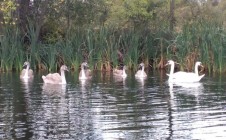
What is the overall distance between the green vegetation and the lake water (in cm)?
527

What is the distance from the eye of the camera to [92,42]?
1199 inches

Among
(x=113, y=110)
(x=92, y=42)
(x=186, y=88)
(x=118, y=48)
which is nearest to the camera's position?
(x=113, y=110)

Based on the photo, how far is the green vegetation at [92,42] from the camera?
28.5 m

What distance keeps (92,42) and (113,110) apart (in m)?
15.3

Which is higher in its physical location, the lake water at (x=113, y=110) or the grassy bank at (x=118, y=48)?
the grassy bank at (x=118, y=48)

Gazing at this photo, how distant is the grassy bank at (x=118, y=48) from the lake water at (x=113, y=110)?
16.7 ft

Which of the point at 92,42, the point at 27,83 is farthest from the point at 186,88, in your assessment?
the point at 92,42

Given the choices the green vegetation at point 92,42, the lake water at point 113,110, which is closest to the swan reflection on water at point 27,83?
the lake water at point 113,110

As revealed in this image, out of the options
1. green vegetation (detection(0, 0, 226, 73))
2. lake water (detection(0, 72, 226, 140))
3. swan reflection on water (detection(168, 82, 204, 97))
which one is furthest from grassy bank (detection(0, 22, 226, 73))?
swan reflection on water (detection(168, 82, 204, 97))

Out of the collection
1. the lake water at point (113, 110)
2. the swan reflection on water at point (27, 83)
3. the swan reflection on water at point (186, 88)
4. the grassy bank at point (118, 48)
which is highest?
the grassy bank at point (118, 48)

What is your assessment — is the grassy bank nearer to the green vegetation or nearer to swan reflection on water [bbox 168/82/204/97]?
the green vegetation

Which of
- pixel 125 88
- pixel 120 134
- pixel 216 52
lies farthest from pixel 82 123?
pixel 216 52

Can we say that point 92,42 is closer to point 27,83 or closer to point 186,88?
point 27,83

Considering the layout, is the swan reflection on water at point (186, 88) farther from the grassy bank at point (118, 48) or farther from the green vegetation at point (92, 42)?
the grassy bank at point (118, 48)
